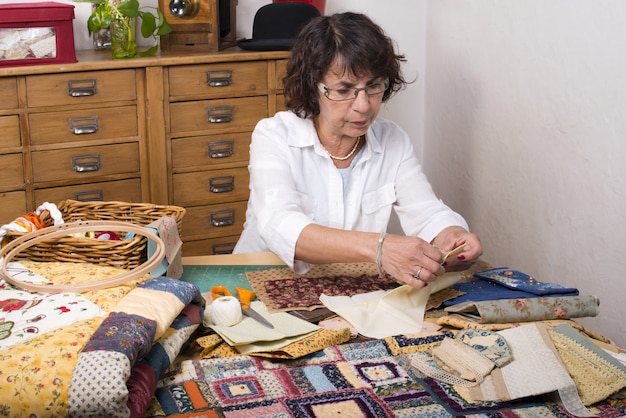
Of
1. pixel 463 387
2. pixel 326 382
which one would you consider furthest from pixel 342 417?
pixel 463 387

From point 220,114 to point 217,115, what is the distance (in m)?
0.02

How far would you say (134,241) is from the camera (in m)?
1.92

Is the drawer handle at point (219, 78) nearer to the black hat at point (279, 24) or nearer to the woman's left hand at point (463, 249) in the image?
the black hat at point (279, 24)

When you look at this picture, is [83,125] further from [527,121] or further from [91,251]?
[527,121]

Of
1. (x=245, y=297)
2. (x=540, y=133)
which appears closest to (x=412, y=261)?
(x=245, y=297)

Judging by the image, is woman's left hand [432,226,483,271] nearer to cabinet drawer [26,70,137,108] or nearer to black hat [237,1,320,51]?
black hat [237,1,320,51]

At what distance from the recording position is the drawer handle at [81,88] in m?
3.43

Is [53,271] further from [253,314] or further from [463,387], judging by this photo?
[463,387]

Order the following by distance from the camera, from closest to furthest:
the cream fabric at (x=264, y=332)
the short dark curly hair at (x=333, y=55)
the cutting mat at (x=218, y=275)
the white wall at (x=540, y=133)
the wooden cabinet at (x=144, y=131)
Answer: the cream fabric at (x=264, y=332), the cutting mat at (x=218, y=275), the short dark curly hair at (x=333, y=55), the white wall at (x=540, y=133), the wooden cabinet at (x=144, y=131)

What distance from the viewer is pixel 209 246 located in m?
3.84

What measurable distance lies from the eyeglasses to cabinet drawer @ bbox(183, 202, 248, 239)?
5.00 ft

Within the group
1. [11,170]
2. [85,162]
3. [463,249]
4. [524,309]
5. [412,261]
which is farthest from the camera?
[85,162]

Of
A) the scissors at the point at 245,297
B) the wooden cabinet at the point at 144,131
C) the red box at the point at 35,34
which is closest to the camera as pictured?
the scissors at the point at 245,297

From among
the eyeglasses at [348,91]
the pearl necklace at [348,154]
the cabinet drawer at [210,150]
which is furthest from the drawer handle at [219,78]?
the eyeglasses at [348,91]
